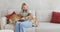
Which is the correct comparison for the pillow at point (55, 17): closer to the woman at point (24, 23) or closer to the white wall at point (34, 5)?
the white wall at point (34, 5)

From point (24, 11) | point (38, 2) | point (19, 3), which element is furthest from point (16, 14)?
point (38, 2)

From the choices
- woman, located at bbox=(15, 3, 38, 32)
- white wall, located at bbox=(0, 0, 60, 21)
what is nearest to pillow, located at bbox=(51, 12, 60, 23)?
white wall, located at bbox=(0, 0, 60, 21)

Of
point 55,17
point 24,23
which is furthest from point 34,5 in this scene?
point 24,23

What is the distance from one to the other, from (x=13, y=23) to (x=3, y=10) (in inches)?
36.3

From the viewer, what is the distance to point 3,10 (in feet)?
15.2

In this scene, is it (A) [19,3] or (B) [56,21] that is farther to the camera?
(A) [19,3]

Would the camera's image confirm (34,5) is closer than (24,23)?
No

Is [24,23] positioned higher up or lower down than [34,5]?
lower down

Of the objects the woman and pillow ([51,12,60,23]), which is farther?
pillow ([51,12,60,23])

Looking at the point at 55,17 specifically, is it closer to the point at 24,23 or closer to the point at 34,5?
the point at 34,5

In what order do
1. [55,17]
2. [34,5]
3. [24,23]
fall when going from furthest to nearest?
[34,5]
[55,17]
[24,23]

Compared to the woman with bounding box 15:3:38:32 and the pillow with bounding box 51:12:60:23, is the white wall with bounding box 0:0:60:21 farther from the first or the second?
the woman with bounding box 15:3:38:32

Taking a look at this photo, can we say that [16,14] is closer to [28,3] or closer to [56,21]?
[28,3]

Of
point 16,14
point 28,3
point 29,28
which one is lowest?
point 29,28
